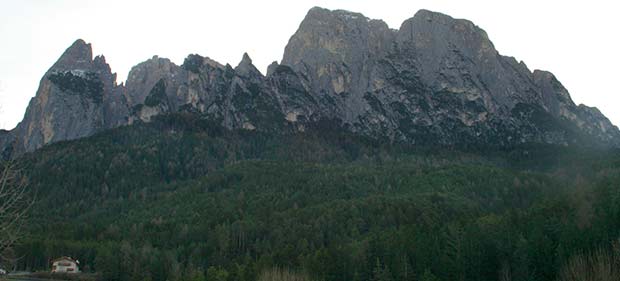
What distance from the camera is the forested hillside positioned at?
82.6 m

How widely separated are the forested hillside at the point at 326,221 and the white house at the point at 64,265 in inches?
166

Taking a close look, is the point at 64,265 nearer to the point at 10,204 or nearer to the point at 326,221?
the point at 326,221

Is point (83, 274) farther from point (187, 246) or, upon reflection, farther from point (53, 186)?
point (53, 186)

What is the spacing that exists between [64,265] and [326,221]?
55.7 m

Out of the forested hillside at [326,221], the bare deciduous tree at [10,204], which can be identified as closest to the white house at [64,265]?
the forested hillside at [326,221]

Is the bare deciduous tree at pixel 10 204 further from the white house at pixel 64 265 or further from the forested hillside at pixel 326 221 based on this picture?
the white house at pixel 64 265

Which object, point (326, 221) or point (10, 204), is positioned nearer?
point (10, 204)

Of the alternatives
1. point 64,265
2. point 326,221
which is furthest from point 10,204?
point 326,221

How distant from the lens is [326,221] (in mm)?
133000

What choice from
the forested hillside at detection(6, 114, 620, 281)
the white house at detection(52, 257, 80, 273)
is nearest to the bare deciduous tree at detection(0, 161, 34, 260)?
the forested hillside at detection(6, 114, 620, 281)

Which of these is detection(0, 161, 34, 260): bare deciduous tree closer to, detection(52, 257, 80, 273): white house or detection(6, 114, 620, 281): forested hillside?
detection(6, 114, 620, 281): forested hillside

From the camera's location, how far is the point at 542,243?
7681cm

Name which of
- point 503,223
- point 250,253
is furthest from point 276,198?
point 503,223

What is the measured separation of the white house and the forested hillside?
4.21m
